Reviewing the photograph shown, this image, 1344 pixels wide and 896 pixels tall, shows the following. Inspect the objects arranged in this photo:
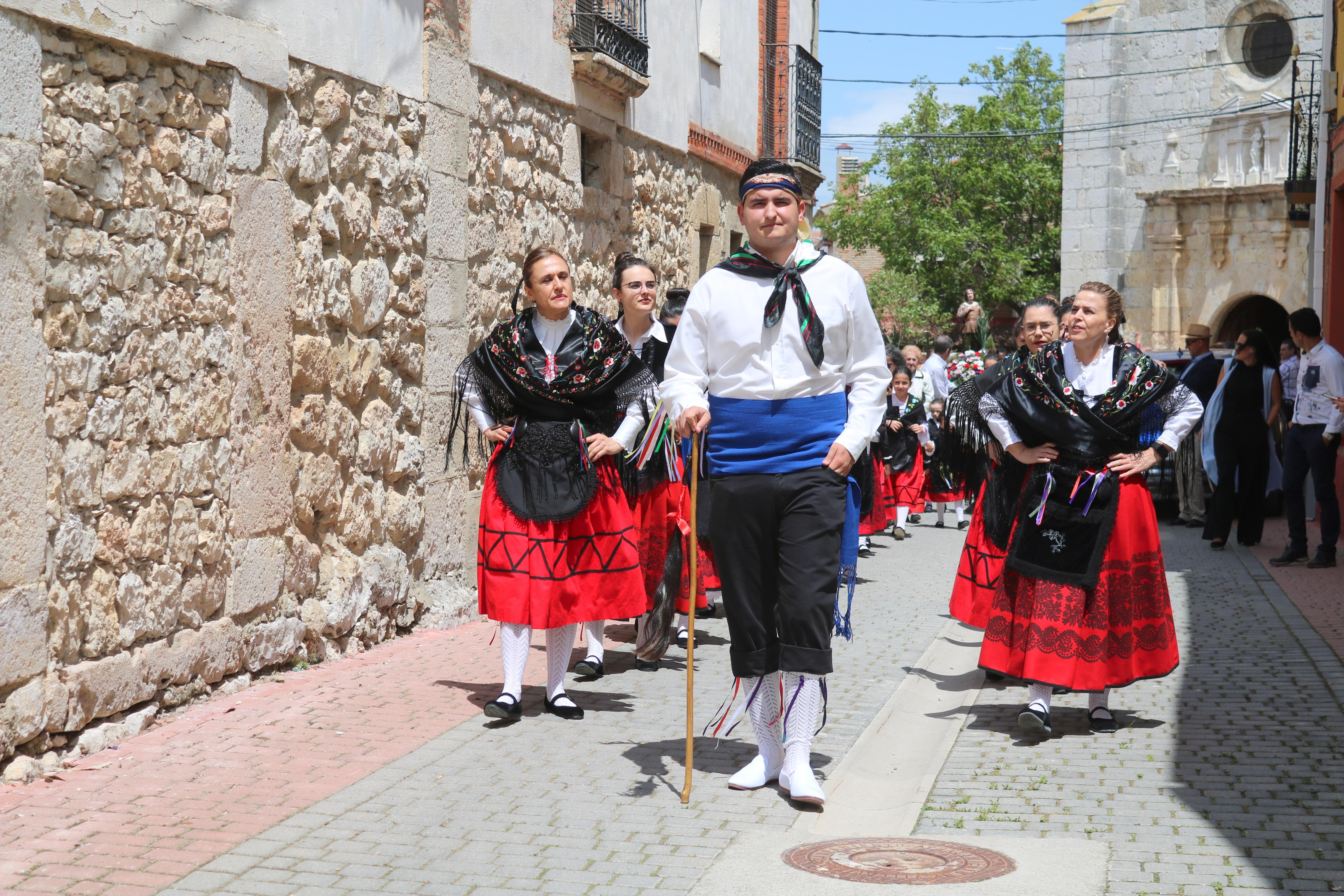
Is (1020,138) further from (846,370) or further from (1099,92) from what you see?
(846,370)

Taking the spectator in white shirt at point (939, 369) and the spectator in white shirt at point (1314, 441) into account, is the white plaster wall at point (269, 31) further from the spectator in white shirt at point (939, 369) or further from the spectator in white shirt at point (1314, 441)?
the spectator in white shirt at point (1314, 441)

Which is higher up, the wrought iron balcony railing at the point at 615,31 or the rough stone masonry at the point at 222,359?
the wrought iron balcony railing at the point at 615,31

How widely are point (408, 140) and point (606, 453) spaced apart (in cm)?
277

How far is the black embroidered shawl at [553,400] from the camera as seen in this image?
20.2ft

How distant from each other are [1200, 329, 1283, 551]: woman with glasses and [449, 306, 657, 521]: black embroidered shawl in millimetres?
8445

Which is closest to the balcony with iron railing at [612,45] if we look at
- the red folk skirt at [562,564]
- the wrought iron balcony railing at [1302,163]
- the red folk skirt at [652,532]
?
the red folk skirt at [652,532]

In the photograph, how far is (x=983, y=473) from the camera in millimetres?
7117

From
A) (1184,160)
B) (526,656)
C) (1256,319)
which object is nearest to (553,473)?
(526,656)

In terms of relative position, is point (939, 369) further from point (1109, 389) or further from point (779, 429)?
point (779, 429)

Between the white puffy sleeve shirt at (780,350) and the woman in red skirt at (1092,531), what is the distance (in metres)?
1.28

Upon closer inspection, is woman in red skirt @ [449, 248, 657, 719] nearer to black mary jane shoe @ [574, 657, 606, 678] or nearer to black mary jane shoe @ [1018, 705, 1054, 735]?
black mary jane shoe @ [574, 657, 606, 678]

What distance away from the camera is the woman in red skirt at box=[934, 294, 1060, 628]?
6.44m

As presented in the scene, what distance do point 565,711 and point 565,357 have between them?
1.52 meters

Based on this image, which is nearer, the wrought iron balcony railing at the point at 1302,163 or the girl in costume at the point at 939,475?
the girl in costume at the point at 939,475
